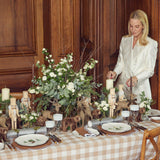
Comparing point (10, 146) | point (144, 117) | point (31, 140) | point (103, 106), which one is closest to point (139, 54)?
point (144, 117)

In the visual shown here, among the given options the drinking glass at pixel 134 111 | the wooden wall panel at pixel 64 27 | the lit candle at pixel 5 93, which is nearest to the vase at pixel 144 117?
the drinking glass at pixel 134 111

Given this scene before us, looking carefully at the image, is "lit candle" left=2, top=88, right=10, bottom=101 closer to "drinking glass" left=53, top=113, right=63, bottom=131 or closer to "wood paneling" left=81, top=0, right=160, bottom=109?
"drinking glass" left=53, top=113, right=63, bottom=131

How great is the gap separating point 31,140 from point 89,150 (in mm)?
409

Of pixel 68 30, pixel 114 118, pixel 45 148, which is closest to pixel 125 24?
pixel 68 30

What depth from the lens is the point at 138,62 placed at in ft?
13.4

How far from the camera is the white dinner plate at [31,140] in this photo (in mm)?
2604

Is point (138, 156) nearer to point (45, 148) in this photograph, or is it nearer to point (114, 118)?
point (114, 118)

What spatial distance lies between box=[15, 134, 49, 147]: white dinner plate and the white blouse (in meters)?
1.59

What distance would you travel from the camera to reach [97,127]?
2.98 m

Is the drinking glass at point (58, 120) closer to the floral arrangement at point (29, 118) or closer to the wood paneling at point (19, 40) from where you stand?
the floral arrangement at point (29, 118)

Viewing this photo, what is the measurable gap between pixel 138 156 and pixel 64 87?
750mm

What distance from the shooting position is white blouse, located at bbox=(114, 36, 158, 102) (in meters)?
4.00

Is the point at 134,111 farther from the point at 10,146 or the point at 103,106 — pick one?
the point at 10,146

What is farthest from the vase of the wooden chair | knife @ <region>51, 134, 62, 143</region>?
knife @ <region>51, 134, 62, 143</region>
